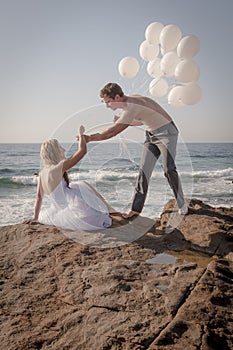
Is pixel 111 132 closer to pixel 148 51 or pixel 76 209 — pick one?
pixel 76 209

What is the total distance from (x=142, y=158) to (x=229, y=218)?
1414mm

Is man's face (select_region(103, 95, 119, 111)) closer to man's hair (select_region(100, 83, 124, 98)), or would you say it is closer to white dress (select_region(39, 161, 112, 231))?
man's hair (select_region(100, 83, 124, 98))

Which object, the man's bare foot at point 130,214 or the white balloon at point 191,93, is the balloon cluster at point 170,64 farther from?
the man's bare foot at point 130,214

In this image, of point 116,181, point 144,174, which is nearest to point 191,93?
point 144,174

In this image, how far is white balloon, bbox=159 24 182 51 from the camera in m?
4.25

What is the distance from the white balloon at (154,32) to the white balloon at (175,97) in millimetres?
836

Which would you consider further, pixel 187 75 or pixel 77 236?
pixel 187 75

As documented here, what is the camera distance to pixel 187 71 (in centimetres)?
407

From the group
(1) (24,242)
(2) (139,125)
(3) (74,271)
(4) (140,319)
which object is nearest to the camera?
(4) (140,319)

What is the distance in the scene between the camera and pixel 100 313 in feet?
6.40

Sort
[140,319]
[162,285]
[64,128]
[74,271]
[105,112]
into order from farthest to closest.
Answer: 1. [105,112]
2. [64,128]
3. [74,271]
4. [162,285]
5. [140,319]

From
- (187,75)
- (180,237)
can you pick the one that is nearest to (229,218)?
(180,237)

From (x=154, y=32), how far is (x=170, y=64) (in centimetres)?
63

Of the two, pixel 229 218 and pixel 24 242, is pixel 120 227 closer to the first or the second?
pixel 24 242
